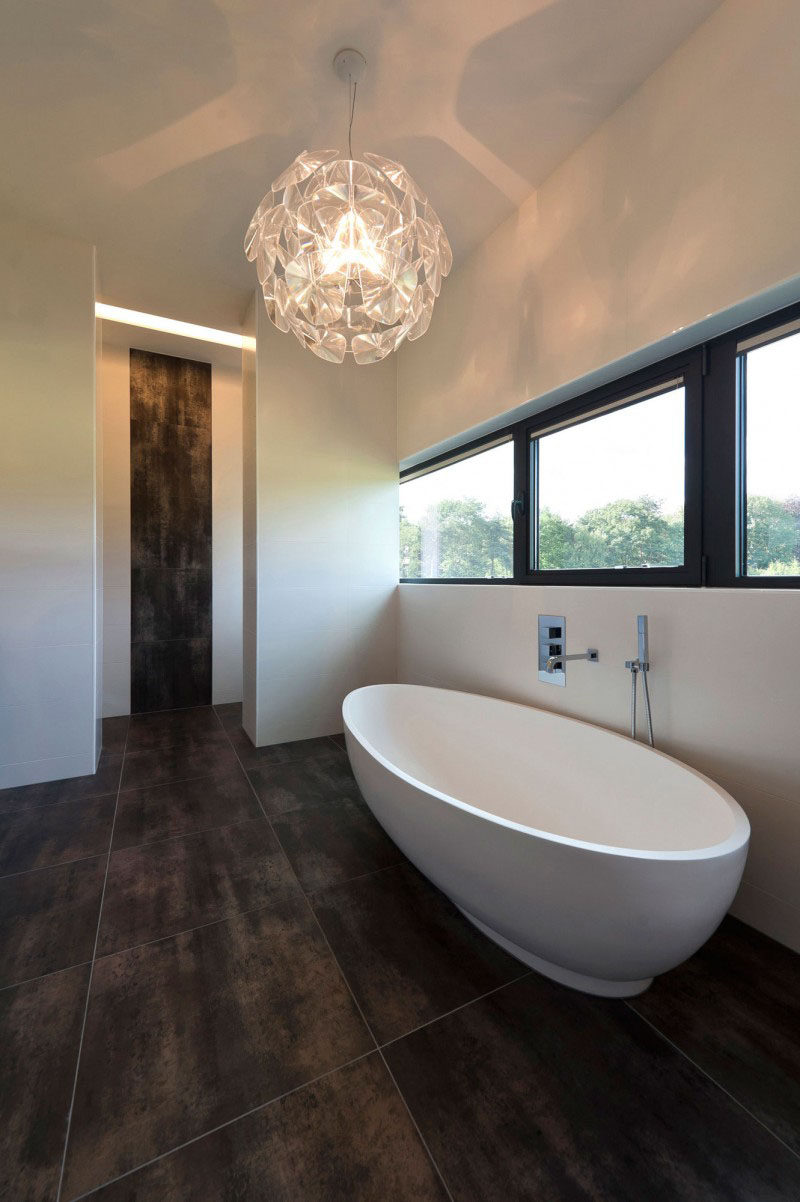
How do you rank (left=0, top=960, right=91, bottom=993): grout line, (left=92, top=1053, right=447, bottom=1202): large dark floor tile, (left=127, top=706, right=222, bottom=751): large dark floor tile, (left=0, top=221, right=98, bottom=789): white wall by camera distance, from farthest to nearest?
(left=127, top=706, right=222, bottom=751): large dark floor tile < (left=0, top=221, right=98, bottom=789): white wall < (left=0, top=960, right=91, bottom=993): grout line < (left=92, top=1053, right=447, bottom=1202): large dark floor tile

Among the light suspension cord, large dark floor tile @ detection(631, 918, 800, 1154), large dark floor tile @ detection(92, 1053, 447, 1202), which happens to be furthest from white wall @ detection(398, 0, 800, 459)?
large dark floor tile @ detection(92, 1053, 447, 1202)

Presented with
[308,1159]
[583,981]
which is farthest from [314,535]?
[308,1159]

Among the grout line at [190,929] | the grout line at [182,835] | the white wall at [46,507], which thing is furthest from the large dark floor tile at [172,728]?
the grout line at [190,929]

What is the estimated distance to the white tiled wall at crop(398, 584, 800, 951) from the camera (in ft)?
4.32

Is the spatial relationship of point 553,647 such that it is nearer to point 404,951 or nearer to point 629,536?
point 629,536

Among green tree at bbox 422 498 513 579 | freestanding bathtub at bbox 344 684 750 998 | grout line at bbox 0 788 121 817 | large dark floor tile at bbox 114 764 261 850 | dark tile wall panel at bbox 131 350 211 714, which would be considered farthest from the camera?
dark tile wall panel at bbox 131 350 211 714

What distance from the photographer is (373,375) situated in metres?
3.22

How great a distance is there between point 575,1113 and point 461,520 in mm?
2581

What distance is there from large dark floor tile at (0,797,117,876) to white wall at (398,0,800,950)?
1974mm

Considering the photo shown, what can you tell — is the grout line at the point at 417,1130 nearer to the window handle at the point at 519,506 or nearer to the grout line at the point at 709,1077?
the grout line at the point at 709,1077

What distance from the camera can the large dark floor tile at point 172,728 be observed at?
3.03 metres

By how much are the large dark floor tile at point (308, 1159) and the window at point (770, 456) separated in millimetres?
1733

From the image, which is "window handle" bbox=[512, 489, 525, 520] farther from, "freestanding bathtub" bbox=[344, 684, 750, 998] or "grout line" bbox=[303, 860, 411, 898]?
"grout line" bbox=[303, 860, 411, 898]

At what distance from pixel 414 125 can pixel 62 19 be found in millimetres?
1201
